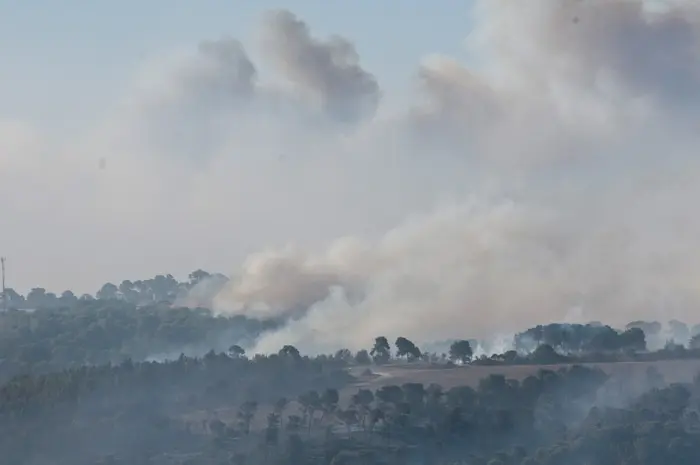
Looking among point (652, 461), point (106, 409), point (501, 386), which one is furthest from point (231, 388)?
point (652, 461)

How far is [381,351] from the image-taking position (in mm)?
139500

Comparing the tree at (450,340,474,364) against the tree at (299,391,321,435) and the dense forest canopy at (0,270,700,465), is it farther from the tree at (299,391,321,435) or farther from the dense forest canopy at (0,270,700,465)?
the tree at (299,391,321,435)

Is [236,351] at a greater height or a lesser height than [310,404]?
greater

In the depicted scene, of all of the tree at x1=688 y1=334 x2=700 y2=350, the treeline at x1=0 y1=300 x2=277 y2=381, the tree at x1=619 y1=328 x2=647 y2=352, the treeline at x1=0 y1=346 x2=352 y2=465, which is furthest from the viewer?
the treeline at x1=0 y1=300 x2=277 y2=381

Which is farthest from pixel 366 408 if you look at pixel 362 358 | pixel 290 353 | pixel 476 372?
pixel 362 358

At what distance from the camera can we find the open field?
390ft

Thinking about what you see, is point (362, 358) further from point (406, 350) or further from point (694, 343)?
point (694, 343)

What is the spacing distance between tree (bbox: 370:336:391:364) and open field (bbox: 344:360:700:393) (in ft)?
21.4

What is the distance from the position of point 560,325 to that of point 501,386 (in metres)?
36.8

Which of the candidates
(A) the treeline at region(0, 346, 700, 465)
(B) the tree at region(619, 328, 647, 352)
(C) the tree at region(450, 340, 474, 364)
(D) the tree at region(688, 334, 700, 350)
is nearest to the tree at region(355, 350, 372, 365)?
(C) the tree at region(450, 340, 474, 364)

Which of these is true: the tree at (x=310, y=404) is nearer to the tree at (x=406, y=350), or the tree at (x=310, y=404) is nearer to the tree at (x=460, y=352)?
the tree at (x=460, y=352)

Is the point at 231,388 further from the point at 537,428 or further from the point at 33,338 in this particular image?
the point at 33,338

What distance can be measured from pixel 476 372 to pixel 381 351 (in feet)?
53.6

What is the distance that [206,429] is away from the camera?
4055 inches
